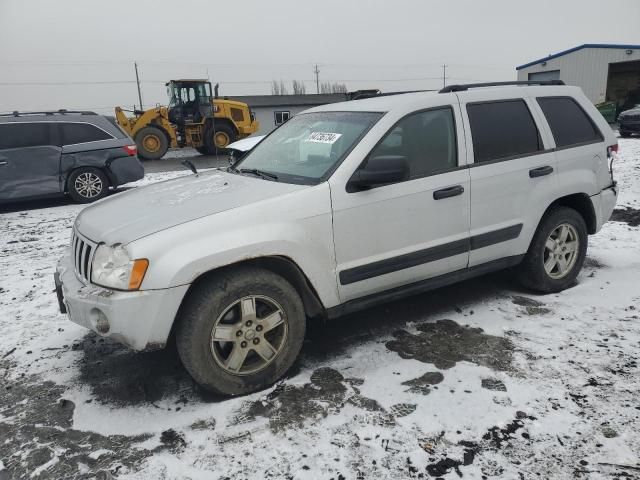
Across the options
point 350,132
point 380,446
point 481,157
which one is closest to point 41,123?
point 350,132

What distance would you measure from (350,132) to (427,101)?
0.64 meters

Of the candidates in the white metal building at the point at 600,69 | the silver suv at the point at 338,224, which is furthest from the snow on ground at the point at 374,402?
the white metal building at the point at 600,69

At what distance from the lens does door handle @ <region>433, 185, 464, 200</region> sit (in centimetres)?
344

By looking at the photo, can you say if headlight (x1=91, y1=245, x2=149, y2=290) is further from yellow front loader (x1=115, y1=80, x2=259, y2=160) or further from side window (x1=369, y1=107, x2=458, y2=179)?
yellow front loader (x1=115, y1=80, x2=259, y2=160)

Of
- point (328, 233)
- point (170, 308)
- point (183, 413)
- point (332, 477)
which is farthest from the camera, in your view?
point (328, 233)

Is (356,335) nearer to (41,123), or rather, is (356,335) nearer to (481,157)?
(481,157)

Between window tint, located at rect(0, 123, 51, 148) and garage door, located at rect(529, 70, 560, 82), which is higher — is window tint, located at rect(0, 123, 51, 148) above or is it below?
below

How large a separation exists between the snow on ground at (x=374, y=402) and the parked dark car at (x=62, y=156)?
5422 mm

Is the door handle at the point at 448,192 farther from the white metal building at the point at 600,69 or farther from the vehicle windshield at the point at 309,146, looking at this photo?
the white metal building at the point at 600,69

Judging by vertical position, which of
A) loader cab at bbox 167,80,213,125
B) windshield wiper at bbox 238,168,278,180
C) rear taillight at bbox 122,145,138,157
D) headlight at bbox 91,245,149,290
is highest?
loader cab at bbox 167,80,213,125

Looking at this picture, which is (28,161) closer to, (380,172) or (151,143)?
(380,172)

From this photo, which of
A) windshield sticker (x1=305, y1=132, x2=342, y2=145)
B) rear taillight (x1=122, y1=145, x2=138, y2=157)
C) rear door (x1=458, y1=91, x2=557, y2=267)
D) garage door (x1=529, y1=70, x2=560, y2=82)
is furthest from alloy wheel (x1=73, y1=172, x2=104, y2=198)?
garage door (x1=529, y1=70, x2=560, y2=82)

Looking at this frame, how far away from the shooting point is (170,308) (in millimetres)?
2662

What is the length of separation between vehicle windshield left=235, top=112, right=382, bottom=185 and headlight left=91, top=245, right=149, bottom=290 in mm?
1152
